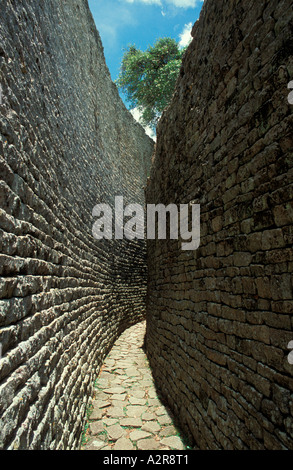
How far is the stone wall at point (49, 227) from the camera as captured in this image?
5.47 feet

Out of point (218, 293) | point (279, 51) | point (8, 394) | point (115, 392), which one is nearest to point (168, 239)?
point (218, 293)

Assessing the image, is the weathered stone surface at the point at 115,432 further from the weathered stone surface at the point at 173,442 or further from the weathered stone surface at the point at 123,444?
the weathered stone surface at the point at 173,442

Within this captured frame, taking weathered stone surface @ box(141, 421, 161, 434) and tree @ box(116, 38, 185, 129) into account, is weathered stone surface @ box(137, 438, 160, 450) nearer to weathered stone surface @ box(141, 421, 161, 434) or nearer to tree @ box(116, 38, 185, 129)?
weathered stone surface @ box(141, 421, 161, 434)

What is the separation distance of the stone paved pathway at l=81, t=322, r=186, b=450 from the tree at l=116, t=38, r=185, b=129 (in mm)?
15428

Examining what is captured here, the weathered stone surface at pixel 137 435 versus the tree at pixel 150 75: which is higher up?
the tree at pixel 150 75

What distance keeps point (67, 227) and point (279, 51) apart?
2832 millimetres

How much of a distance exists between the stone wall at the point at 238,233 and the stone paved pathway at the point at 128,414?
317 mm

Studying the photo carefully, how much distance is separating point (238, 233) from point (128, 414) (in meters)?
3.28

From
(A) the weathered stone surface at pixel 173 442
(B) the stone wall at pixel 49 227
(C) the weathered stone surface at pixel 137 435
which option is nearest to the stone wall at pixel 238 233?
(A) the weathered stone surface at pixel 173 442

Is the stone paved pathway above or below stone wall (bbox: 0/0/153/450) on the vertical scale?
below

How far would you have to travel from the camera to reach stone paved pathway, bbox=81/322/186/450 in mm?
3277

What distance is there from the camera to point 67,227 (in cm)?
359

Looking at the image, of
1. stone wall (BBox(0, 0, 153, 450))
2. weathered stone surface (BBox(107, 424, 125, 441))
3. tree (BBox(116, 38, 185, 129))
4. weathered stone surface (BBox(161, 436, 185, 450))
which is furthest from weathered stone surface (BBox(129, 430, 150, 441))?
tree (BBox(116, 38, 185, 129))
